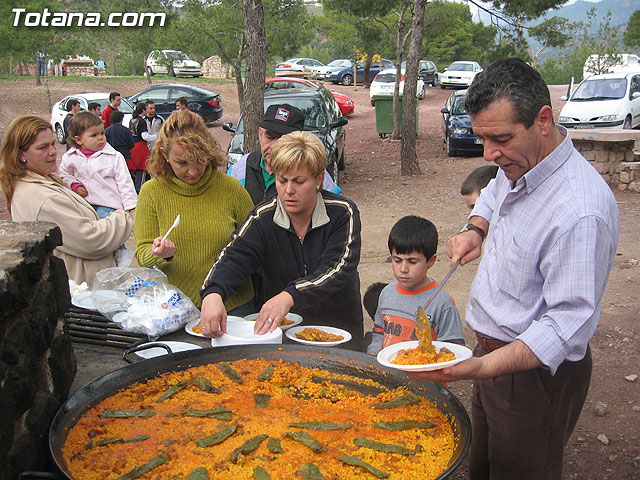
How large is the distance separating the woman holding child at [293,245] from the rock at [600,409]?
212 centimetres

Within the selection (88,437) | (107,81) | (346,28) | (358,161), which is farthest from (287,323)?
(346,28)

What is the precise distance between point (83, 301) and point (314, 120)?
8.91 m

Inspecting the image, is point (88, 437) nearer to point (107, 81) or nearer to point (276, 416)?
point (276, 416)

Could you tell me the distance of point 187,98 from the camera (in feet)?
74.9

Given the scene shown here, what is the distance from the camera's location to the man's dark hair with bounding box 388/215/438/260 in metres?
3.45

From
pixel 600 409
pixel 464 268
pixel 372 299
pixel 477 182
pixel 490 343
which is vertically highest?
pixel 477 182

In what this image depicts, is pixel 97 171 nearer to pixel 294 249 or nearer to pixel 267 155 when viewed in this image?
pixel 267 155

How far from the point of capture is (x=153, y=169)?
11.8ft

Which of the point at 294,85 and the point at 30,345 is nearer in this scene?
the point at 30,345

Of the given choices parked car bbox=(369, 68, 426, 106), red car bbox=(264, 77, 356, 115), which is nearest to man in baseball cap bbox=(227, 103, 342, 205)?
red car bbox=(264, 77, 356, 115)

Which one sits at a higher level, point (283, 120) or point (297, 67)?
point (297, 67)

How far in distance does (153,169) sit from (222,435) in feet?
6.19

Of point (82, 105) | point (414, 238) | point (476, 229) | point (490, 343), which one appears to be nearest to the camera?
point (490, 343)

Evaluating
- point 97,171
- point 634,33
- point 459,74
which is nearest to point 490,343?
point 97,171
